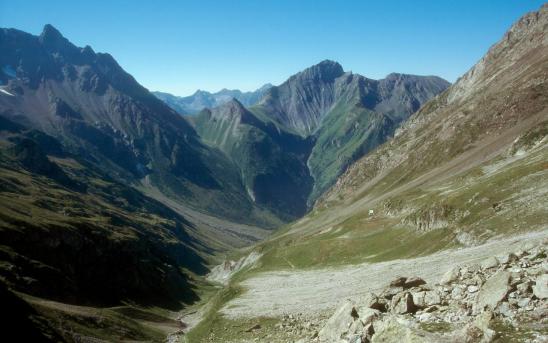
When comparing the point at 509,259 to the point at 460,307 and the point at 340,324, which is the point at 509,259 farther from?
the point at 340,324

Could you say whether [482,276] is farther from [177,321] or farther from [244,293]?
[177,321]

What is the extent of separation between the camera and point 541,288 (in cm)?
2356

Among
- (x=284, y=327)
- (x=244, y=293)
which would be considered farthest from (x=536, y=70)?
(x=284, y=327)

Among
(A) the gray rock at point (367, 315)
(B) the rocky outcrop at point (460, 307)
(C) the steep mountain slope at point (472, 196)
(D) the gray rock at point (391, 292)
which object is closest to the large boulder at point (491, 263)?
(B) the rocky outcrop at point (460, 307)

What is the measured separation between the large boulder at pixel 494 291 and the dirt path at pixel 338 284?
1914 centimetres

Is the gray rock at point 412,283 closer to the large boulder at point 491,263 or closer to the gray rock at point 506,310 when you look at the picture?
the large boulder at point 491,263

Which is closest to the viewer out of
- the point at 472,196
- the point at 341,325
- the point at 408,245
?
the point at 341,325

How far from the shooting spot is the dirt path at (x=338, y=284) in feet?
178

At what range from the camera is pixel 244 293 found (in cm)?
9031

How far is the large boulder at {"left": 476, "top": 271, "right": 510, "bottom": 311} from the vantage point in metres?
24.5

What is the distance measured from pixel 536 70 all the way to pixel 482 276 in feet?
637

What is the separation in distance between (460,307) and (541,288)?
15.9 feet

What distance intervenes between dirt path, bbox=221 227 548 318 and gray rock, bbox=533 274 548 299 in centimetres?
2062

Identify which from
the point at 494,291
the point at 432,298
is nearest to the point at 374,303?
the point at 432,298
